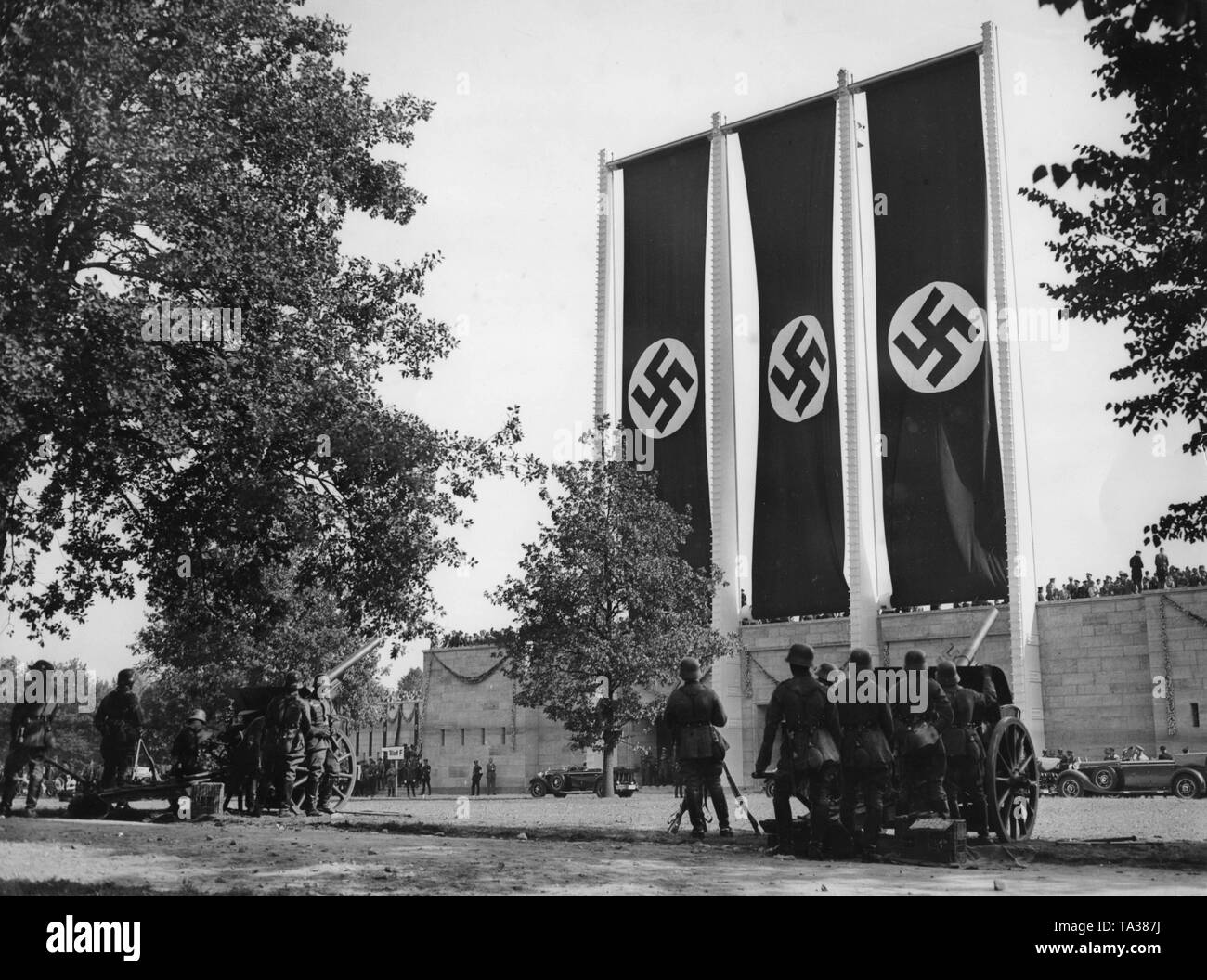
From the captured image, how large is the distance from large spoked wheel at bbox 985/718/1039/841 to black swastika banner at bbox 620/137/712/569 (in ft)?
67.1

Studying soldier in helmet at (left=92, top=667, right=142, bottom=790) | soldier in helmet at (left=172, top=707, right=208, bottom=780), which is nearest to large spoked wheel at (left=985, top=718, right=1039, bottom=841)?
soldier in helmet at (left=172, top=707, right=208, bottom=780)

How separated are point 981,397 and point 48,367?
21075mm

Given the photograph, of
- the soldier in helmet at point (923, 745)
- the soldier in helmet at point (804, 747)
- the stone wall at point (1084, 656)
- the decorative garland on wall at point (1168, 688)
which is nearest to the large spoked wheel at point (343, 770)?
the soldier in helmet at point (804, 747)

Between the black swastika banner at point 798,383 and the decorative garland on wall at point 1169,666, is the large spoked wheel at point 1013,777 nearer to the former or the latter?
the black swastika banner at point 798,383

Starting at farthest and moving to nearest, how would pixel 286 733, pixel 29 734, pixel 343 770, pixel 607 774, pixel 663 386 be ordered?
pixel 663 386 < pixel 607 774 < pixel 343 770 < pixel 286 733 < pixel 29 734

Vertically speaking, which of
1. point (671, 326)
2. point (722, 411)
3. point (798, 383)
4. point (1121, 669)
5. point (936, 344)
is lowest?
point (1121, 669)

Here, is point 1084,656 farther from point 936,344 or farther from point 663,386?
point 663,386

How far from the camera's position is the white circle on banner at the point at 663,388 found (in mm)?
33562

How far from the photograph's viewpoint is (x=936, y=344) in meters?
28.9

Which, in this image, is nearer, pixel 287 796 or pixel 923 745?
pixel 923 745

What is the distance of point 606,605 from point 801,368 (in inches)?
322

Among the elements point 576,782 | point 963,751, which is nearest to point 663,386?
point 576,782

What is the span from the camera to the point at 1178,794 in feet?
95.0

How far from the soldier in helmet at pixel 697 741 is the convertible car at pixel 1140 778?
751 inches
